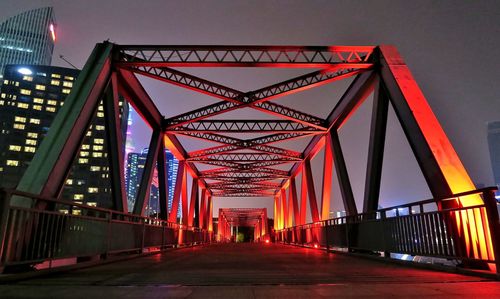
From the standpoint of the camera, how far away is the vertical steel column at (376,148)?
35.6ft

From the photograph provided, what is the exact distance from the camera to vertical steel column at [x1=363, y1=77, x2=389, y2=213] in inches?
428

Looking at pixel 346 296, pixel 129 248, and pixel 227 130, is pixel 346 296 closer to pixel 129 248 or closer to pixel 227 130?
pixel 129 248

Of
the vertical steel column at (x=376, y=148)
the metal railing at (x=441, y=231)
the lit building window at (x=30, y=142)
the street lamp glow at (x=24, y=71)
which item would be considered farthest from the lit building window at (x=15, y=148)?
the metal railing at (x=441, y=231)

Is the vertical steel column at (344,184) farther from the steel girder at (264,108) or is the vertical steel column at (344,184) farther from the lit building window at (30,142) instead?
the lit building window at (30,142)

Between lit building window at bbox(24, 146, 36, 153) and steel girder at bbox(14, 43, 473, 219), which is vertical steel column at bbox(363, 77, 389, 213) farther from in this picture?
lit building window at bbox(24, 146, 36, 153)

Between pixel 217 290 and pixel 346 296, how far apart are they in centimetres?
141

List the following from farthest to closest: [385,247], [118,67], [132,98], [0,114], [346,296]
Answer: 1. [0,114]
2. [132,98]
3. [118,67]
4. [385,247]
5. [346,296]

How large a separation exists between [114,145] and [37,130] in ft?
327

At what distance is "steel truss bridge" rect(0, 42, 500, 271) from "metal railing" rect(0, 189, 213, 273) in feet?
0.06

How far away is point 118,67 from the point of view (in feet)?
36.9

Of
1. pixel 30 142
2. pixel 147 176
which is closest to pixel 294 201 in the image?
pixel 147 176

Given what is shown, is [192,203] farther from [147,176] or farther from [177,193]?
[147,176]

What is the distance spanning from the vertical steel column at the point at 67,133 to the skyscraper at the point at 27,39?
15727cm

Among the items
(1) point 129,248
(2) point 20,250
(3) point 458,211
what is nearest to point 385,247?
(3) point 458,211
